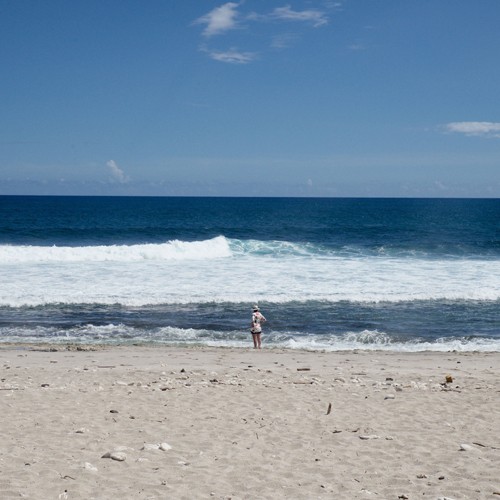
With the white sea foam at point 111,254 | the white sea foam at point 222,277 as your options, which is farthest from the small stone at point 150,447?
the white sea foam at point 111,254

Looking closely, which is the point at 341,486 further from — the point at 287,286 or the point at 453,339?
the point at 287,286

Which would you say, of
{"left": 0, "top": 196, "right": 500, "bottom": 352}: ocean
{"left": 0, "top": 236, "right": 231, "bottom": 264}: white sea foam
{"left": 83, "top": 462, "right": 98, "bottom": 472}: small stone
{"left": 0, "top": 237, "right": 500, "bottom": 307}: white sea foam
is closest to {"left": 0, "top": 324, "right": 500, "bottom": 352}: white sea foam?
{"left": 0, "top": 196, "right": 500, "bottom": 352}: ocean

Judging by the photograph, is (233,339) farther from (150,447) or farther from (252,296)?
(150,447)

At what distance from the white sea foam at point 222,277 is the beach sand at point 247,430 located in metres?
8.78

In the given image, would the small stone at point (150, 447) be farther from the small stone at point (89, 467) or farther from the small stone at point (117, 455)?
the small stone at point (89, 467)

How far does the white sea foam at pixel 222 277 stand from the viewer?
21766 mm

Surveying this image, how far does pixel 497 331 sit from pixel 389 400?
9012mm

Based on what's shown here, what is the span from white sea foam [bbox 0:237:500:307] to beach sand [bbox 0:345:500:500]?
8778 millimetres

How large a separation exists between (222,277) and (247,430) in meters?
18.5

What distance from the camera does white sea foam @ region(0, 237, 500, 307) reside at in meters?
21.8

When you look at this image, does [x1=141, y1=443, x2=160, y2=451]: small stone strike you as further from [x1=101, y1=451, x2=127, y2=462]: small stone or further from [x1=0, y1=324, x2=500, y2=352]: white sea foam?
[x1=0, y1=324, x2=500, y2=352]: white sea foam

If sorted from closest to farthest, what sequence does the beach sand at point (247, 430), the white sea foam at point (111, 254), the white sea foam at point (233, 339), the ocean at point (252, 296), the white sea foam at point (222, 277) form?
the beach sand at point (247, 430) < the white sea foam at point (233, 339) < the ocean at point (252, 296) < the white sea foam at point (222, 277) < the white sea foam at point (111, 254)

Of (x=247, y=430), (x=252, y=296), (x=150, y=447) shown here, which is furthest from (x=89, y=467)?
(x=252, y=296)

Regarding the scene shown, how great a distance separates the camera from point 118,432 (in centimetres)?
792
